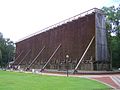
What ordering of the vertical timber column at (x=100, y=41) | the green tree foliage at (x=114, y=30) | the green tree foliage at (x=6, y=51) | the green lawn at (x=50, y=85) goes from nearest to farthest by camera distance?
1. the green lawn at (x=50, y=85)
2. the vertical timber column at (x=100, y=41)
3. the green tree foliage at (x=114, y=30)
4. the green tree foliage at (x=6, y=51)

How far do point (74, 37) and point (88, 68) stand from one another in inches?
306

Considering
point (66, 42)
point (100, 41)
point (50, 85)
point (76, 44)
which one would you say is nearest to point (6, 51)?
point (66, 42)

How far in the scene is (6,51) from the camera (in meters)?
96.1

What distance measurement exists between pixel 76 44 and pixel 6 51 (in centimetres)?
5588

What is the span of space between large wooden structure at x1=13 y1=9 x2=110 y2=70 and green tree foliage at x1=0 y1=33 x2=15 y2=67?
3136 cm

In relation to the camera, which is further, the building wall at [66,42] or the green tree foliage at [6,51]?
the green tree foliage at [6,51]

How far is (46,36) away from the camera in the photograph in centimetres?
5888

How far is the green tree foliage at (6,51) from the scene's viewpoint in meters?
90.6

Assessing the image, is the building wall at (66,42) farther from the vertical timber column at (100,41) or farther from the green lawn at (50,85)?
the green lawn at (50,85)

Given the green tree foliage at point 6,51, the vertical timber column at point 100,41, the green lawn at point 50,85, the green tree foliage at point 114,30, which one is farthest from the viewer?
the green tree foliage at point 6,51

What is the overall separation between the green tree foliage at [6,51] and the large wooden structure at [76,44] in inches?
1235

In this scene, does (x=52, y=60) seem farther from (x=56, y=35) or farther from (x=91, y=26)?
(x=91, y=26)

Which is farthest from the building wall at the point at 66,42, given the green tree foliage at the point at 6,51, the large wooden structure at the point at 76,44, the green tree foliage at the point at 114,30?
the green tree foliage at the point at 6,51

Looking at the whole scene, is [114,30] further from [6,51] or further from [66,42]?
[6,51]
